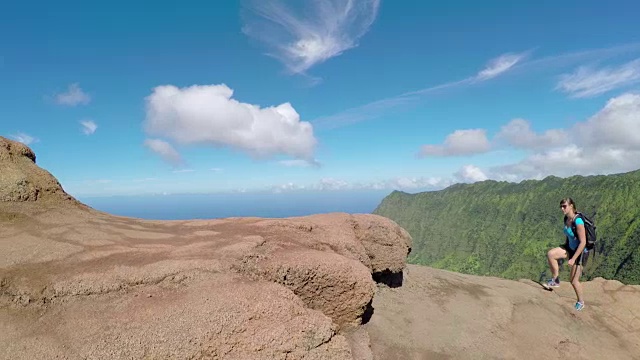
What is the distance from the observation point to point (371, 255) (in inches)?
634

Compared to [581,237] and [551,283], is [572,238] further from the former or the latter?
[551,283]

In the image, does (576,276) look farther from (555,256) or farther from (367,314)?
(367,314)

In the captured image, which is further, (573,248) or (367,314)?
(573,248)

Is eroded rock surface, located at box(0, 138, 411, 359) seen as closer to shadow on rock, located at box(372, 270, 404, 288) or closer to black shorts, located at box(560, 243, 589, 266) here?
shadow on rock, located at box(372, 270, 404, 288)

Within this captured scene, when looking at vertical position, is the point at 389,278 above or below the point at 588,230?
below

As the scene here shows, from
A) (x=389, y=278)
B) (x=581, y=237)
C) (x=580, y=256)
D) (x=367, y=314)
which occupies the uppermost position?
(x=581, y=237)

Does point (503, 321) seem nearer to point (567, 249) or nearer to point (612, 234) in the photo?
point (567, 249)

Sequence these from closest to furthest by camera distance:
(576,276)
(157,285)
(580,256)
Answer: (157,285), (580,256), (576,276)

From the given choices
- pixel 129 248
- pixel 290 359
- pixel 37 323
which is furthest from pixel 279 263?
pixel 37 323

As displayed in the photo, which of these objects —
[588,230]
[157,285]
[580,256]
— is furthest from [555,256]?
[157,285]

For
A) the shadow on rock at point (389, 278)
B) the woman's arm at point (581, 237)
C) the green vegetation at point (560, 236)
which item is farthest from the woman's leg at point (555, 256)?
the green vegetation at point (560, 236)

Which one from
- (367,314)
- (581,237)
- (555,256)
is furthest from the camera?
(555,256)

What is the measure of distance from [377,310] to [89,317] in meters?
9.86

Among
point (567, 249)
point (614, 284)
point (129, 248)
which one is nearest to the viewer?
point (129, 248)
